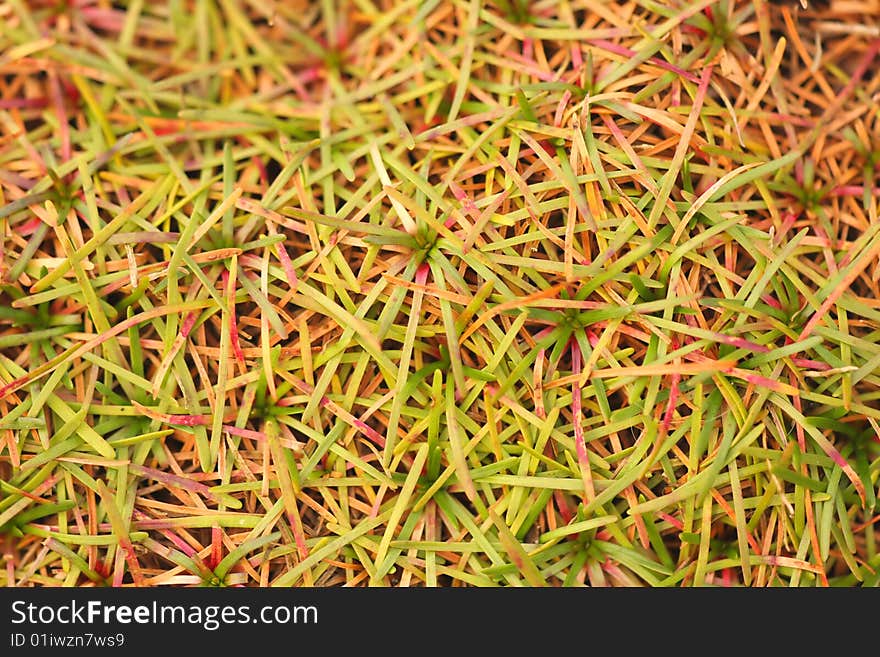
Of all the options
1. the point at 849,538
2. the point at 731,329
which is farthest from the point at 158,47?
the point at 849,538

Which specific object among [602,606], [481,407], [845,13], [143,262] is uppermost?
[845,13]

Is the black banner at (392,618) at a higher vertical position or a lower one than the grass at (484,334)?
lower

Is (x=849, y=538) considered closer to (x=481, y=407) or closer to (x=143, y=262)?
(x=481, y=407)

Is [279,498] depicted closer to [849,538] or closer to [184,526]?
[184,526]

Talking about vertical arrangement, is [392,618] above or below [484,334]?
below

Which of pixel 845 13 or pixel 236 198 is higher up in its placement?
pixel 845 13

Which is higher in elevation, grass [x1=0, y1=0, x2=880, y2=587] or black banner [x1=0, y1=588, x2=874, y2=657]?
grass [x1=0, y1=0, x2=880, y2=587]

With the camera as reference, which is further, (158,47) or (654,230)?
(158,47)
